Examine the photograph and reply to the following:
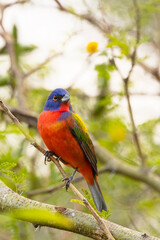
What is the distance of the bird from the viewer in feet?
Result: 12.0

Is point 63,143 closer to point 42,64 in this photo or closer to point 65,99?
point 65,99

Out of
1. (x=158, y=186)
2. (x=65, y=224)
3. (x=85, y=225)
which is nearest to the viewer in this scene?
(x=65, y=224)

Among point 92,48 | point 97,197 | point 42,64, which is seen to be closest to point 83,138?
point 97,197

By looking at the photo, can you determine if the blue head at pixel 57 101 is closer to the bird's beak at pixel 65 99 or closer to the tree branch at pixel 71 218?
the bird's beak at pixel 65 99

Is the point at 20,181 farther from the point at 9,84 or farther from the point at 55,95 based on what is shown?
the point at 9,84

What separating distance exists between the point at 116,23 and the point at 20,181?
13.2 feet

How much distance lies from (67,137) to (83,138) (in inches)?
7.0

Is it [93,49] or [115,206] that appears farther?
[115,206]

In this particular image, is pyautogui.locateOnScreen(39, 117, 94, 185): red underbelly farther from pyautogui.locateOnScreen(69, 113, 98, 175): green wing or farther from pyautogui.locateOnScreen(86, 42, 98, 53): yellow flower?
pyautogui.locateOnScreen(86, 42, 98, 53): yellow flower

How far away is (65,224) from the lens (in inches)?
83.4

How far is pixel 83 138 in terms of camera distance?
3842 mm

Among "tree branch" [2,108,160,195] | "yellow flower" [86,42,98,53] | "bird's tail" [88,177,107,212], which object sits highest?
"yellow flower" [86,42,98,53]

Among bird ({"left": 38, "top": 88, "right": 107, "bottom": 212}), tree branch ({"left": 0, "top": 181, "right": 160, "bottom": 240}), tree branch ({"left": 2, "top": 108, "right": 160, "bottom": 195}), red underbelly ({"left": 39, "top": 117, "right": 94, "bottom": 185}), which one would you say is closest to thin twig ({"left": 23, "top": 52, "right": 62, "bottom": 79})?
tree branch ({"left": 2, "top": 108, "right": 160, "bottom": 195})

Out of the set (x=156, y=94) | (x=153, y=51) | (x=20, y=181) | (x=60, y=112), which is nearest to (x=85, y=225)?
(x=20, y=181)
